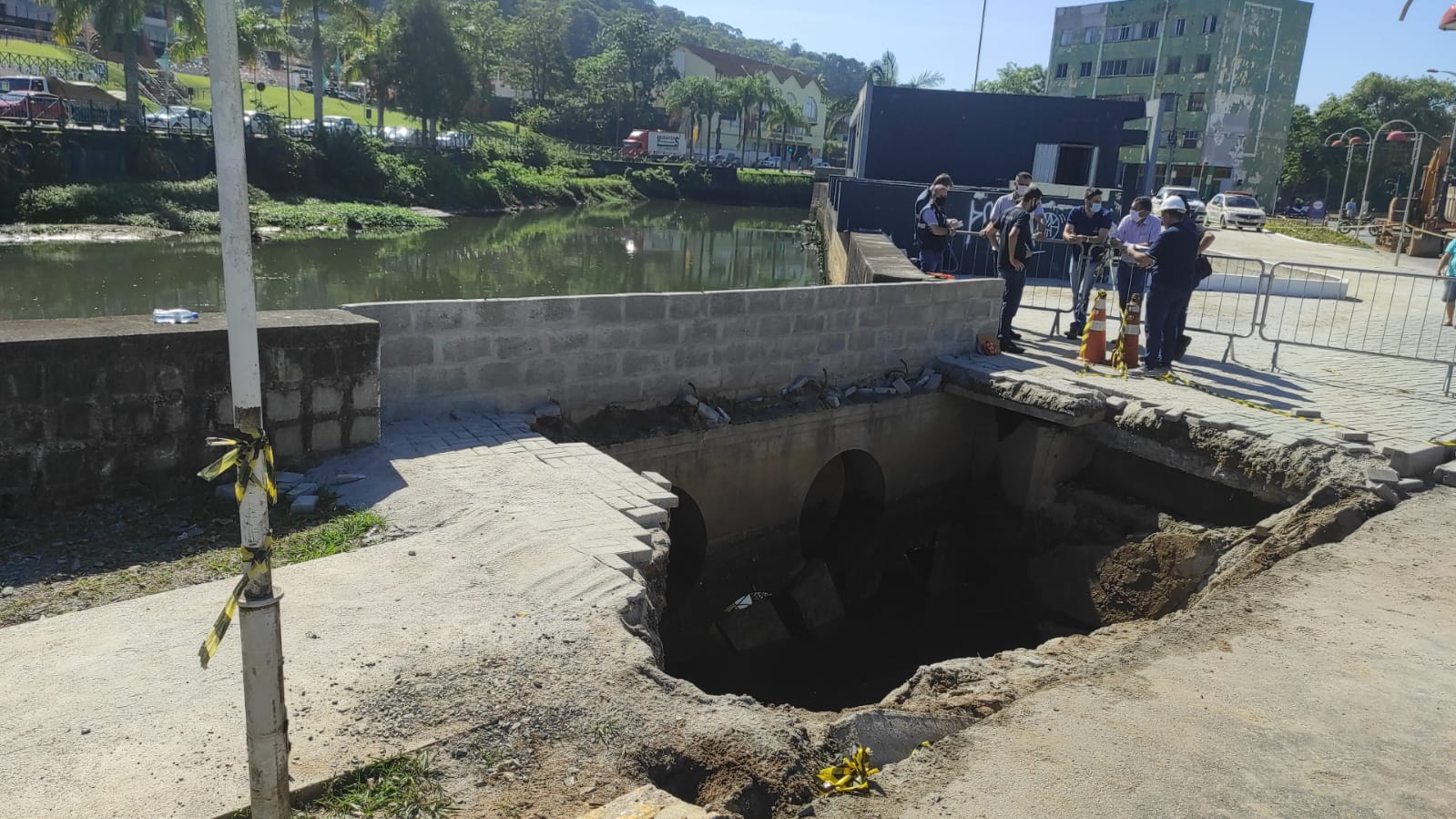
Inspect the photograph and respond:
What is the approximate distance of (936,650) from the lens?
30.9ft

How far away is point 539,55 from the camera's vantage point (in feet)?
269

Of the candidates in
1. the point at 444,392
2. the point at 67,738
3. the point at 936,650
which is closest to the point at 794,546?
the point at 936,650

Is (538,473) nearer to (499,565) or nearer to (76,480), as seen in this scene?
(499,565)

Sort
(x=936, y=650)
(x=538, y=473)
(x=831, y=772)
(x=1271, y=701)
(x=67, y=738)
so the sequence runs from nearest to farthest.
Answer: (x=67, y=738) < (x=831, y=772) < (x=1271, y=701) < (x=538, y=473) < (x=936, y=650)

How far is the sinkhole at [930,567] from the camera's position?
862cm

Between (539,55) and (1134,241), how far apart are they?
77.8m

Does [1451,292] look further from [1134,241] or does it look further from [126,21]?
[126,21]

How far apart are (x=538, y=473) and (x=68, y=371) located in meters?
2.66

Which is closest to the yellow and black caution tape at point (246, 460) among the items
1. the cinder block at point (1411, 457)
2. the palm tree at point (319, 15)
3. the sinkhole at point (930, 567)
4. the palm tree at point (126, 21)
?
the sinkhole at point (930, 567)

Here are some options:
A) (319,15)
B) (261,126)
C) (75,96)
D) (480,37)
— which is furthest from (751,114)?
(75,96)

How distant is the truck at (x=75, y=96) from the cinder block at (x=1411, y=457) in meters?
40.4

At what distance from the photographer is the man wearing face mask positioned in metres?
12.1

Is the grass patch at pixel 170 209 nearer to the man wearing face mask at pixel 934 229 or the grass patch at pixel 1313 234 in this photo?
the man wearing face mask at pixel 934 229

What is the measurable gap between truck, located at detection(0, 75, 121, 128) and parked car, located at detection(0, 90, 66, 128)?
0.29ft
